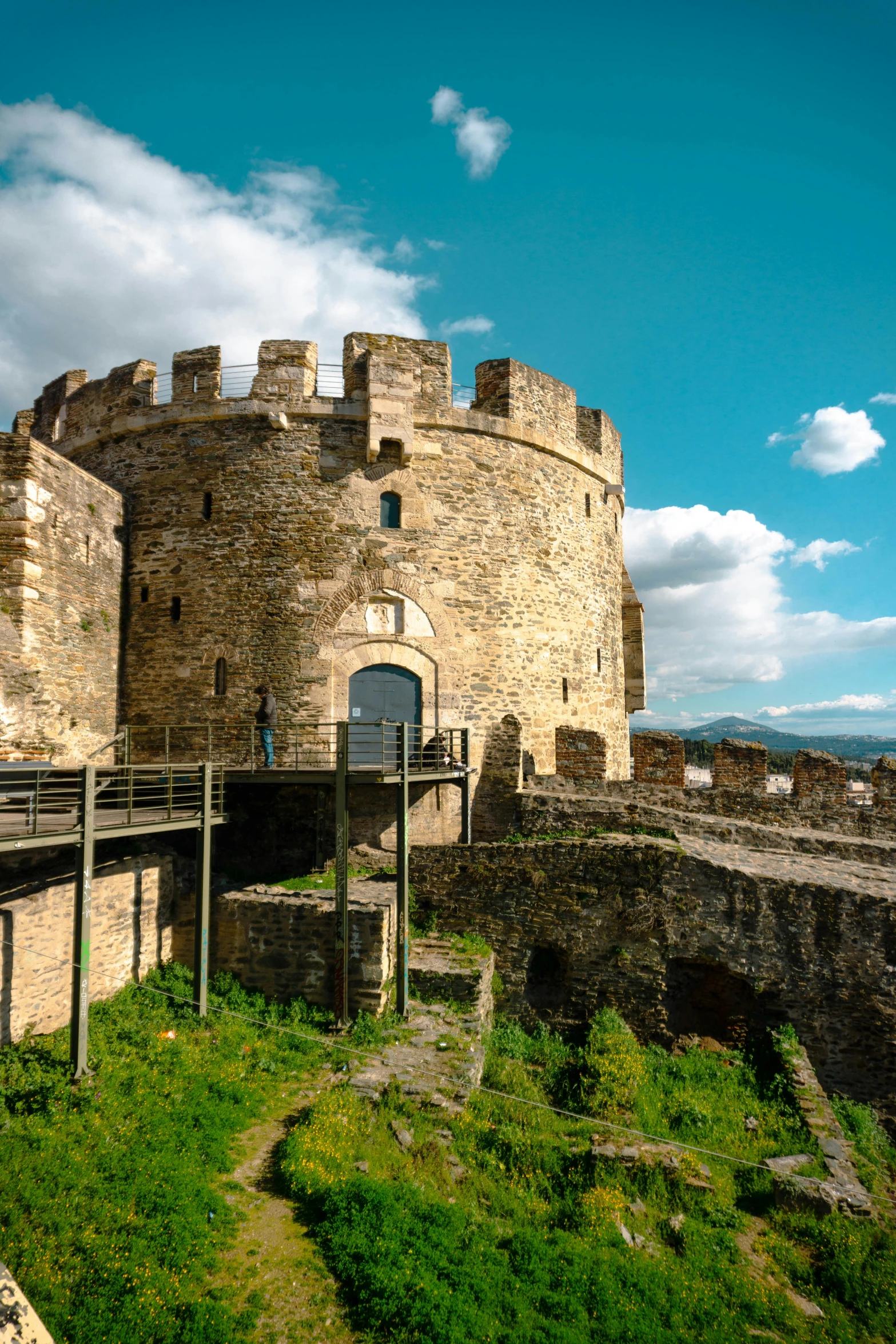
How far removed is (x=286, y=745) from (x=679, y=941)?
23.8 feet

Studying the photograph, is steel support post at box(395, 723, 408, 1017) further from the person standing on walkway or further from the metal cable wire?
the person standing on walkway

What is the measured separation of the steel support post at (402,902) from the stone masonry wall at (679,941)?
125 cm

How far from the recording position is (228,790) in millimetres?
11500

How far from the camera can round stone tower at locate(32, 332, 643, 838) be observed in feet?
43.3

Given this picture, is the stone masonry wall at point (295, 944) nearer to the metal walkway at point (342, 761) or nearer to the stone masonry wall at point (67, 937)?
the metal walkway at point (342, 761)

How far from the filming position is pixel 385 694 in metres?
13.4

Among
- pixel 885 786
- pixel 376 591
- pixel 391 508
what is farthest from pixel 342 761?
pixel 885 786

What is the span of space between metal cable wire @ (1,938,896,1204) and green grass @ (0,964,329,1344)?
0.12 meters

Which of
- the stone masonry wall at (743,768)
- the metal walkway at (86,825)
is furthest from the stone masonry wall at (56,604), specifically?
the stone masonry wall at (743,768)

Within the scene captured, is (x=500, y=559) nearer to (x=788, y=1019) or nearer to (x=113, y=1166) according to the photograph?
(x=788, y=1019)

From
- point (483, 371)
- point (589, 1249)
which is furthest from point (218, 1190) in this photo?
point (483, 371)

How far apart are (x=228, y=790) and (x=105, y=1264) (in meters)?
6.96

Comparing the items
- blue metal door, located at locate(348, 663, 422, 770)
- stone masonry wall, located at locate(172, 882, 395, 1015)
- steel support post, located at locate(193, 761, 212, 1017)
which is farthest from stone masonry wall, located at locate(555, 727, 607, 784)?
steel support post, located at locate(193, 761, 212, 1017)

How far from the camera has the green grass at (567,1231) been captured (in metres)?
5.28
